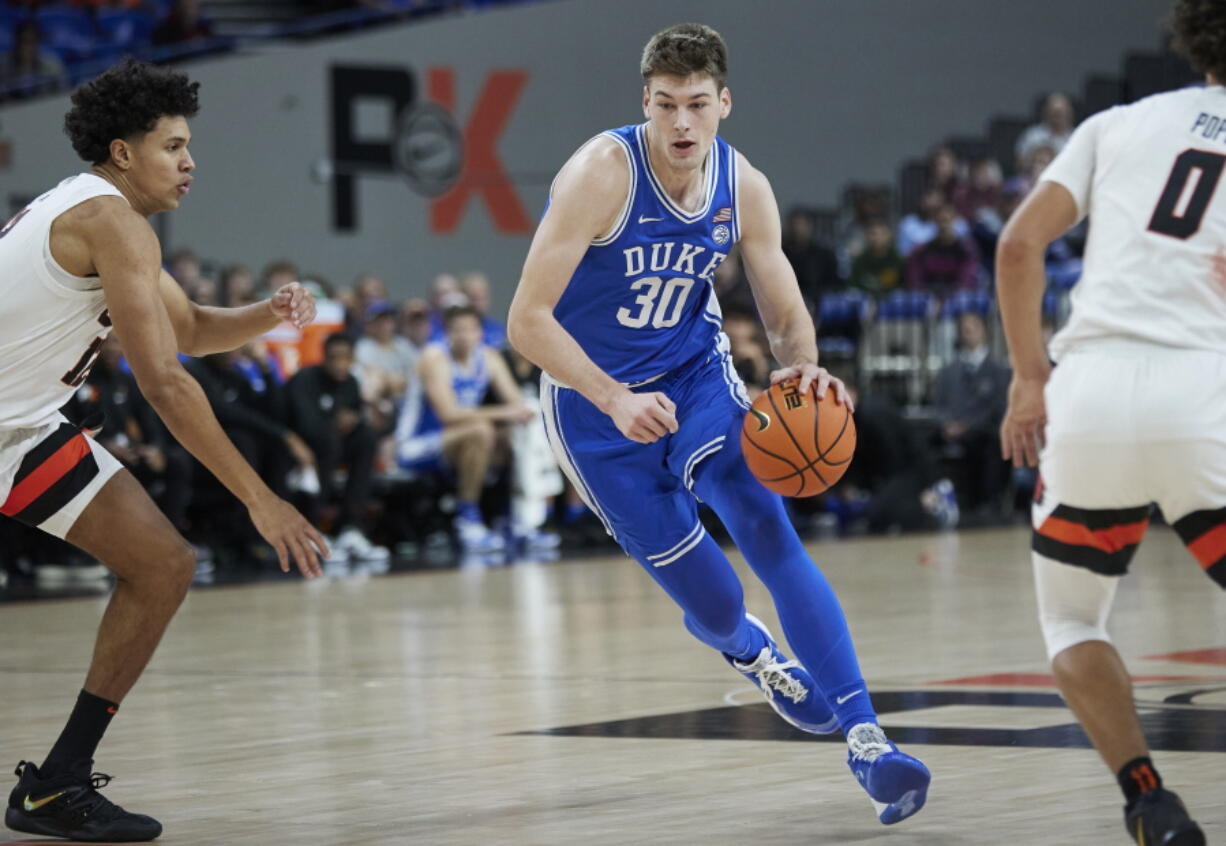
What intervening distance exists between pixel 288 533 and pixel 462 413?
8.94m

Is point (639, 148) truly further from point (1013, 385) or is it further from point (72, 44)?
point (72, 44)

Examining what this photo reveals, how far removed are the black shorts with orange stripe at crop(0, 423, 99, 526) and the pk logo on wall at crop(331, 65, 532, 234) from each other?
14.7 m

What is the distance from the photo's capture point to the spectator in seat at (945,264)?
55.0 ft

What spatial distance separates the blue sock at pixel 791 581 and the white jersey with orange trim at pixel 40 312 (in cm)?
156

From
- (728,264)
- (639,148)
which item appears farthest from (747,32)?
(639,148)

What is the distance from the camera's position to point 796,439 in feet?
14.3

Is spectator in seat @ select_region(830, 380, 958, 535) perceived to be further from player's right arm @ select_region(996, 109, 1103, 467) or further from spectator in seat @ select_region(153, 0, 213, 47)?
player's right arm @ select_region(996, 109, 1103, 467)

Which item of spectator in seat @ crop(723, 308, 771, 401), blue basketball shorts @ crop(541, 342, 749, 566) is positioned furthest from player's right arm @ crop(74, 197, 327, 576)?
spectator in seat @ crop(723, 308, 771, 401)

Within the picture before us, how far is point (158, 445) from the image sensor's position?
11.6 m

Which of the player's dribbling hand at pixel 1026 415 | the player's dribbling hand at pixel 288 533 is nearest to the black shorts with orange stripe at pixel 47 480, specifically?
the player's dribbling hand at pixel 288 533

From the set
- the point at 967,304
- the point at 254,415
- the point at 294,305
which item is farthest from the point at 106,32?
the point at 294,305

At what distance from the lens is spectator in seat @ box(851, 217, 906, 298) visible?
16.8 meters

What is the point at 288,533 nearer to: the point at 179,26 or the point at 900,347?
the point at 900,347

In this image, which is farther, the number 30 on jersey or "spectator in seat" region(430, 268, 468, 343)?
"spectator in seat" region(430, 268, 468, 343)
